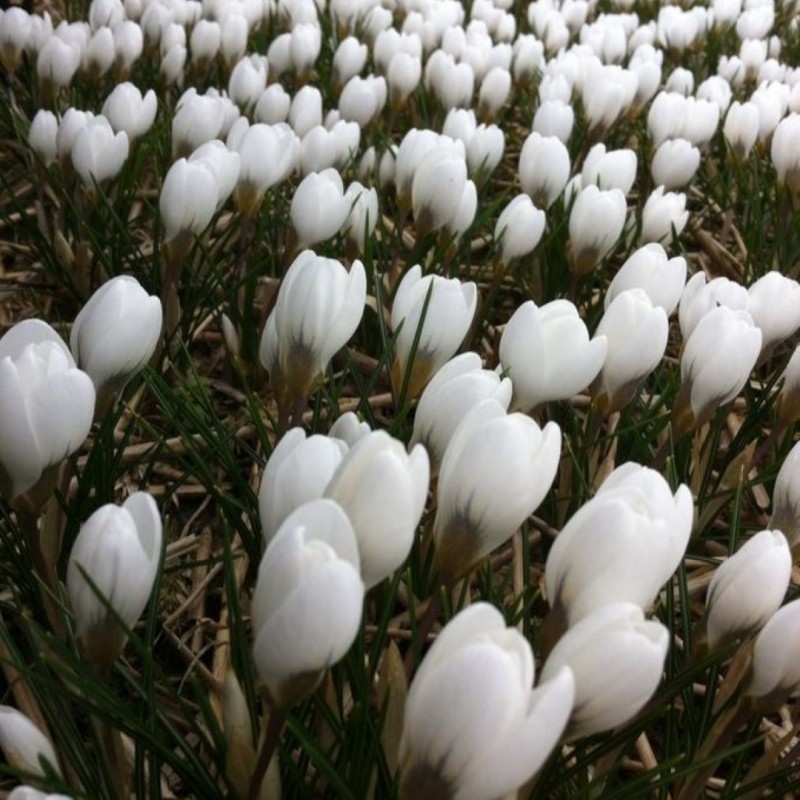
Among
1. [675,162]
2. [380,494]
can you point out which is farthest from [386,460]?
[675,162]

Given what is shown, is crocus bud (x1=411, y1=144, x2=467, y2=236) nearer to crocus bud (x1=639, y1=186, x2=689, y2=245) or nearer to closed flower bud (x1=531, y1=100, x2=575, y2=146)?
crocus bud (x1=639, y1=186, x2=689, y2=245)

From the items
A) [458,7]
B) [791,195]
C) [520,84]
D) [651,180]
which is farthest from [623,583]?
[458,7]

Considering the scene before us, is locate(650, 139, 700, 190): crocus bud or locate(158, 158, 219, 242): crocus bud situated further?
locate(650, 139, 700, 190): crocus bud

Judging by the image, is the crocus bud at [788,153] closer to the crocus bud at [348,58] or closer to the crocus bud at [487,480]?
the crocus bud at [348,58]

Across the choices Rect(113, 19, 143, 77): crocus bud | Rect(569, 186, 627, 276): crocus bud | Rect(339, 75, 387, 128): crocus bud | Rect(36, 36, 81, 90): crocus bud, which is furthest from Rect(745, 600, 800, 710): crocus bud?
Rect(113, 19, 143, 77): crocus bud

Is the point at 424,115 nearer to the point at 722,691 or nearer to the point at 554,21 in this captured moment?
the point at 554,21

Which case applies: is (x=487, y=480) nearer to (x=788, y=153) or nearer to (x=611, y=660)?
(x=611, y=660)
